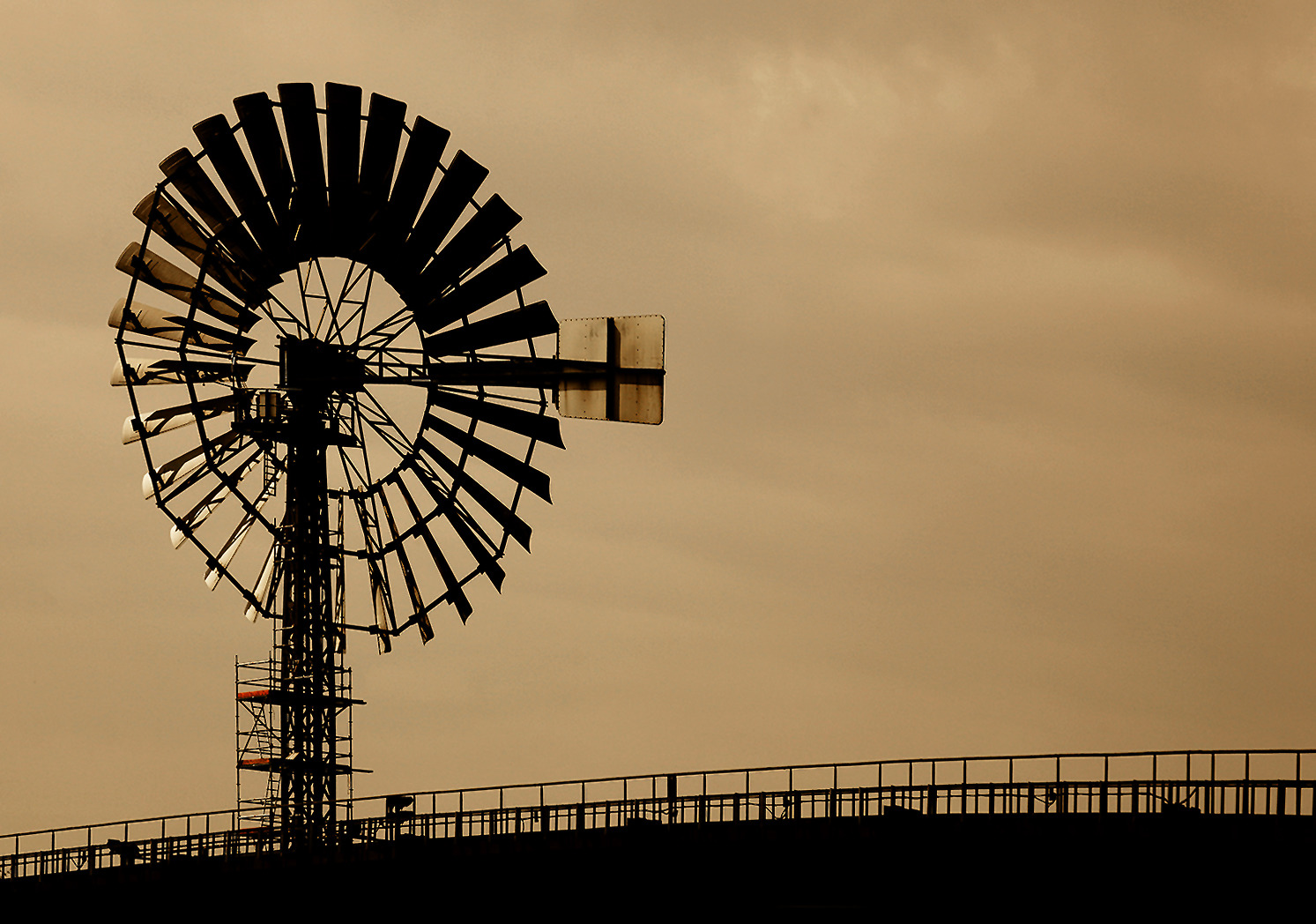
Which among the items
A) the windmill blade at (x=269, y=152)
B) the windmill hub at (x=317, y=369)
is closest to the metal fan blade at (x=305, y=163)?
the windmill blade at (x=269, y=152)

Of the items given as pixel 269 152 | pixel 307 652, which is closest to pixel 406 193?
pixel 269 152

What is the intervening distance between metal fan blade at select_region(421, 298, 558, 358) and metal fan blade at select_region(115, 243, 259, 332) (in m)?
4.88

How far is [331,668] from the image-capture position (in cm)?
5175

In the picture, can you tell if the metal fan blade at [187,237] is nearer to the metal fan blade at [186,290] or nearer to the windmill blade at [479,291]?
the metal fan blade at [186,290]

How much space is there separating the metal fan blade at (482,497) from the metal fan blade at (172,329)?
5.28 m

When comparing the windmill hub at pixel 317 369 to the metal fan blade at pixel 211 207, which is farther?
the windmill hub at pixel 317 369

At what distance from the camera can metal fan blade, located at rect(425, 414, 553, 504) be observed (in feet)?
176

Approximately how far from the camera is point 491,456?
5381cm

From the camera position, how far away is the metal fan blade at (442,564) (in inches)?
2068

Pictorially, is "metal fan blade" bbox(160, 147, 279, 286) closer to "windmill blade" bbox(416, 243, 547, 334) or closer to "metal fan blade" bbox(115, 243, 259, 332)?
"metal fan blade" bbox(115, 243, 259, 332)

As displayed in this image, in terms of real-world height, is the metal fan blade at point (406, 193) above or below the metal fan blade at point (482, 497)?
above

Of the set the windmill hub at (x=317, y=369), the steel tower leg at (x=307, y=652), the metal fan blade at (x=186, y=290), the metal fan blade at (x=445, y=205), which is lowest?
the steel tower leg at (x=307, y=652)

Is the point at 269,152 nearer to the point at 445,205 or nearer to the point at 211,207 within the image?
the point at 211,207

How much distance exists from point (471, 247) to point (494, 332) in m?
2.38
